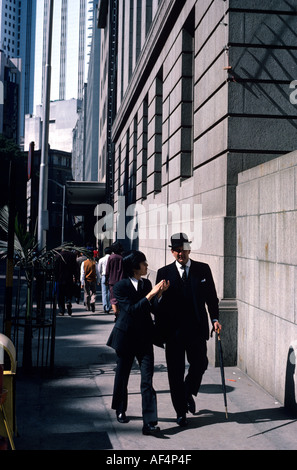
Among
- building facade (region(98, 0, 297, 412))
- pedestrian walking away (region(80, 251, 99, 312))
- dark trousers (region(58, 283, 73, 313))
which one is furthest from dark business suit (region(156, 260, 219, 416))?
pedestrian walking away (region(80, 251, 99, 312))

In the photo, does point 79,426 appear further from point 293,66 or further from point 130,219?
point 130,219

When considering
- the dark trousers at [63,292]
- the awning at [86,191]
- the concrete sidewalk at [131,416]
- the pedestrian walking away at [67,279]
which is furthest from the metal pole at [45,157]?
the awning at [86,191]

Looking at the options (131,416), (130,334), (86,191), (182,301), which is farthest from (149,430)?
(86,191)

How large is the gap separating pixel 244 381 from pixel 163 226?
7.79 metres

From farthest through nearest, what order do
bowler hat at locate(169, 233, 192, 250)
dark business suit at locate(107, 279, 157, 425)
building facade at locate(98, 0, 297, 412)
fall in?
building facade at locate(98, 0, 297, 412) < bowler hat at locate(169, 233, 192, 250) < dark business suit at locate(107, 279, 157, 425)

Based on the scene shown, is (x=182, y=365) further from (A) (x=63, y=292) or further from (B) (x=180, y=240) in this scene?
(A) (x=63, y=292)

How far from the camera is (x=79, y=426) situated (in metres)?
5.63

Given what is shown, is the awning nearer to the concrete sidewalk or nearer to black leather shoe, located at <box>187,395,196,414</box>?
the concrete sidewalk

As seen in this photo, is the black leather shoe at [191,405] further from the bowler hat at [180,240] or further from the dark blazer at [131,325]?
the bowler hat at [180,240]

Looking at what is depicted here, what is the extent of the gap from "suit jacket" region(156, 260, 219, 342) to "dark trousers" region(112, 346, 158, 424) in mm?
333

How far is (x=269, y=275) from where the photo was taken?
23.4 feet

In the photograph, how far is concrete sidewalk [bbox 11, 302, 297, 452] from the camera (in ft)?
16.9

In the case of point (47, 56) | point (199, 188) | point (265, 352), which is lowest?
point (265, 352)
